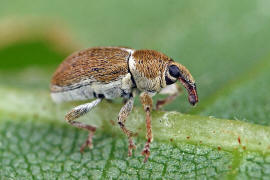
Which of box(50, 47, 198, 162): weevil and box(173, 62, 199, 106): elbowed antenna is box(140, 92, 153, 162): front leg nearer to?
box(50, 47, 198, 162): weevil

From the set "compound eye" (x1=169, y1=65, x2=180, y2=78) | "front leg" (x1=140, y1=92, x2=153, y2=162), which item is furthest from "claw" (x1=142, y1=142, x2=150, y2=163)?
"compound eye" (x1=169, y1=65, x2=180, y2=78)

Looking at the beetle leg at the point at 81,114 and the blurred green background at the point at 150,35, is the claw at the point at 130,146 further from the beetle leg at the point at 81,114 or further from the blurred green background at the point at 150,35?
the blurred green background at the point at 150,35

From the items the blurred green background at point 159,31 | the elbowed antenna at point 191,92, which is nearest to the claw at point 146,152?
the elbowed antenna at point 191,92

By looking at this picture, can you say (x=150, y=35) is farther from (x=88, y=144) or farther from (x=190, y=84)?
(x=88, y=144)

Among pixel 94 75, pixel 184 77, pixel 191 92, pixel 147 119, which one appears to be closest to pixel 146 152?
pixel 147 119

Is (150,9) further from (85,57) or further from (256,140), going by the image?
(256,140)

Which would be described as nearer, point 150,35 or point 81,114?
point 81,114

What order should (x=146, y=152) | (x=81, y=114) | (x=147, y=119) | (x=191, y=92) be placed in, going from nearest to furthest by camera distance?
(x=146, y=152), (x=147, y=119), (x=191, y=92), (x=81, y=114)
